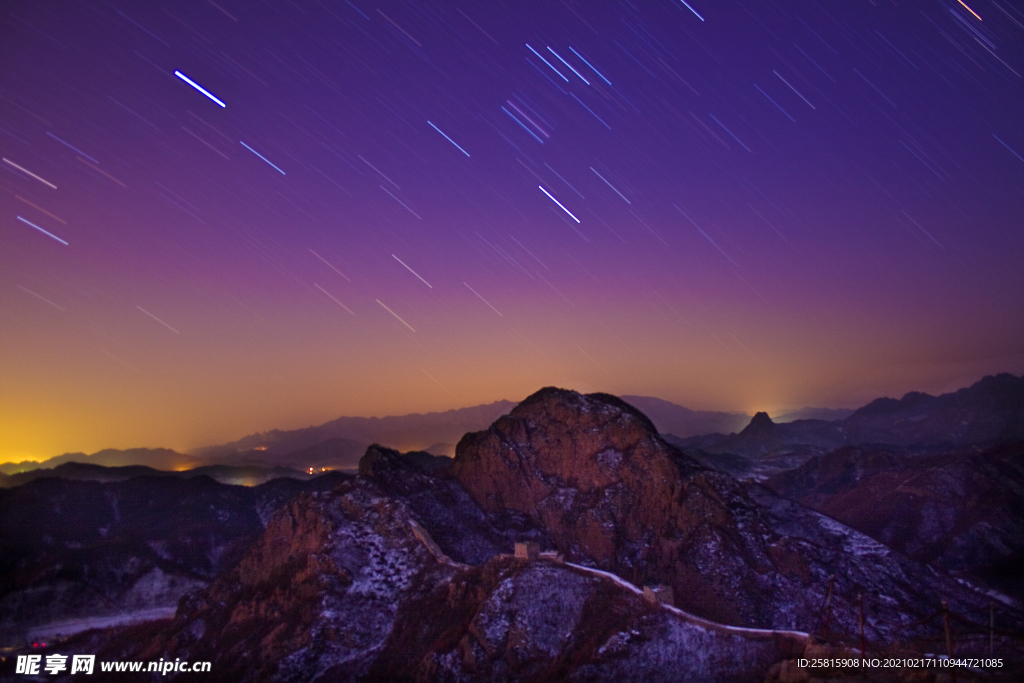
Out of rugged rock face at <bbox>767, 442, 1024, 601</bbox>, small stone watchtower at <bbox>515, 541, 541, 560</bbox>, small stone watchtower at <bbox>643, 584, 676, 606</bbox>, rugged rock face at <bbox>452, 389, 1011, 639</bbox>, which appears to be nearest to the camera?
small stone watchtower at <bbox>643, 584, 676, 606</bbox>

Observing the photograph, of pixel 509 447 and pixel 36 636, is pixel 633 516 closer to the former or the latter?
pixel 509 447

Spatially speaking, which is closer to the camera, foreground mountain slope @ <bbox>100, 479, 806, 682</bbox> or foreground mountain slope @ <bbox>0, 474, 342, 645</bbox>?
foreground mountain slope @ <bbox>100, 479, 806, 682</bbox>

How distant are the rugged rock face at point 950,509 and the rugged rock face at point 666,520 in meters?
15.1

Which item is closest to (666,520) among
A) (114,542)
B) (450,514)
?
(450,514)

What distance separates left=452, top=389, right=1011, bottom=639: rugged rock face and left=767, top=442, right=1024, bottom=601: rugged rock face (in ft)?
49.6

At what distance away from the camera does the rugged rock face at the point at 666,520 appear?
56406 millimetres

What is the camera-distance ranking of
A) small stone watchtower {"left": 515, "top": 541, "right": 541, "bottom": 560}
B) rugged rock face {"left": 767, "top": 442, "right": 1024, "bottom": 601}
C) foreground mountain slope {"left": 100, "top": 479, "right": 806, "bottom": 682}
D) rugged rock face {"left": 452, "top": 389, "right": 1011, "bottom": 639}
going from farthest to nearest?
rugged rock face {"left": 767, "top": 442, "right": 1024, "bottom": 601}, rugged rock face {"left": 452, "top": 389, "right": 1011, "bottom": 639}, small stone watchtower {"left": 515, "top": 541, "right": 541, "bottom": 560}, foreground mountain slope {"left": 100, "top": 479, "right": 806, "bottom": 682}

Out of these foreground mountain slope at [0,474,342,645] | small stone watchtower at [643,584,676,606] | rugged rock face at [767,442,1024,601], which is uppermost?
rugged rock face at [767,442,1024,601]

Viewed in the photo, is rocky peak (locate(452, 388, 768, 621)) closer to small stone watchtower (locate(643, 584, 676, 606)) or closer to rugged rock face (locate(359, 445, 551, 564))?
rugged rock face (locate(359, 445, 551, 564))

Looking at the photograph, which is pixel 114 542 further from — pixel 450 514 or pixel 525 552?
pixel 525 552

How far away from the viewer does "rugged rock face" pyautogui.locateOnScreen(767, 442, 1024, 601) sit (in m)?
80.4

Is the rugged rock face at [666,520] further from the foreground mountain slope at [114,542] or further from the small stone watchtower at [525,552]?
the foreground mountain slope at [114,542]

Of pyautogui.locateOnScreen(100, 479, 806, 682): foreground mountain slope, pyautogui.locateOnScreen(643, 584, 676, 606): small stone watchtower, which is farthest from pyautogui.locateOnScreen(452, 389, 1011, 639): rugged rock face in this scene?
Result: pyautogui.locateOnScreen(100, 479, 806, 682): foreground mountain slope

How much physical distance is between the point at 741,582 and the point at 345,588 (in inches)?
1437
